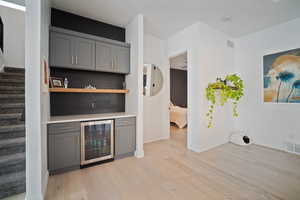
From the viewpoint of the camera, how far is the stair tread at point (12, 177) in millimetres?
1502

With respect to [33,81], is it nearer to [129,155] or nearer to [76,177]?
[76,177]

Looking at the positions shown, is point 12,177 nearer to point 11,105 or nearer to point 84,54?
point 11,105

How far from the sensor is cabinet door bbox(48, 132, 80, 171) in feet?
6.19

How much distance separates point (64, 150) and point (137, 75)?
1768 mm

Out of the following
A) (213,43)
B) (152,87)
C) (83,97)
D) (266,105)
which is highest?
(213,43)

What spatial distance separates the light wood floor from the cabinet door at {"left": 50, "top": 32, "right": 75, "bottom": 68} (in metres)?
1.82

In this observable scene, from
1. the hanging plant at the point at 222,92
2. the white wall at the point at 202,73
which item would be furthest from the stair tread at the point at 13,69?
the hanging plant at the point at 222,92

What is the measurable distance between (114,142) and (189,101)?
1.86m

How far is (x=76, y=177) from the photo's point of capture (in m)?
1.89

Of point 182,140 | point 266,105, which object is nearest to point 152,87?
point 182,140

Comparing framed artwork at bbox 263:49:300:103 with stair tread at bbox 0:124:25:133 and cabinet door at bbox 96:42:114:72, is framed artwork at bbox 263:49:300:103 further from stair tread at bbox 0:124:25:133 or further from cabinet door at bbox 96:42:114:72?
stair tread at bbox 0:124:25:133

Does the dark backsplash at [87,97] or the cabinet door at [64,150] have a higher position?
the dark backsplash at [87,97]

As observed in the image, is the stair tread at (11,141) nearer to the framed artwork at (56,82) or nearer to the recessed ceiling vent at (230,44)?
the framed artwork at (56,82)

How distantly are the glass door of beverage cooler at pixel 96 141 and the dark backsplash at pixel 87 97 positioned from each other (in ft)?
2.06
